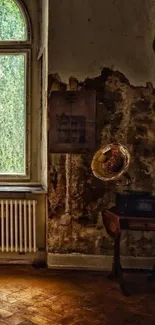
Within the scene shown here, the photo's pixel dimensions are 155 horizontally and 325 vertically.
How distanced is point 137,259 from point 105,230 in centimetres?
49

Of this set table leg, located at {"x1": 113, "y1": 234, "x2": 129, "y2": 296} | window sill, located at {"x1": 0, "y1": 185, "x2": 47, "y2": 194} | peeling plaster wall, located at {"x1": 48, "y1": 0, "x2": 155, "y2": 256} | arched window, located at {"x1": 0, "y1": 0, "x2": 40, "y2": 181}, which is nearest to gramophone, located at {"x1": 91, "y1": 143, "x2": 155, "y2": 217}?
peeling plaster wall, located at {"x1": 48, "y1": 0, "x2": 155, "y2": 256}

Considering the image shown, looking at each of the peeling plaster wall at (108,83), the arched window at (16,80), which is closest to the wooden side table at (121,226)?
the peeling plaster wall at (108,83)

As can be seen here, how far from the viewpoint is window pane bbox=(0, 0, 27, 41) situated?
16.7 ft

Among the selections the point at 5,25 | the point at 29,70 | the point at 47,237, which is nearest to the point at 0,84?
the point at 29,70

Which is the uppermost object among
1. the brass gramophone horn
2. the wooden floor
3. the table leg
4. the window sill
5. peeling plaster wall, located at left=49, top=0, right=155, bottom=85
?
peeling plaster wall, located at left=49, top=0, right=155, bottom=85

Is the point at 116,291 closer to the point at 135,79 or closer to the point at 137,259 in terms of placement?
the point at 137,259

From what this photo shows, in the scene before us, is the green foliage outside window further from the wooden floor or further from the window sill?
the wooden floor

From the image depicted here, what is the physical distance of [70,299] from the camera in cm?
371

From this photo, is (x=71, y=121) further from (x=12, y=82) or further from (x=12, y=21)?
(x=12, y=21)

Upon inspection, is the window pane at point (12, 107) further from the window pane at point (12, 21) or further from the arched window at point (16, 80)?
the window pane at point (12, 21)

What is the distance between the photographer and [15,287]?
4.02 m

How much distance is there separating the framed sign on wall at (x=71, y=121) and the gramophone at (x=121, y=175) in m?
0.23

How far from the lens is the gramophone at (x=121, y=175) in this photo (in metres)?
3.98

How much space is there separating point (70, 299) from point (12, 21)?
3471 millimetres
